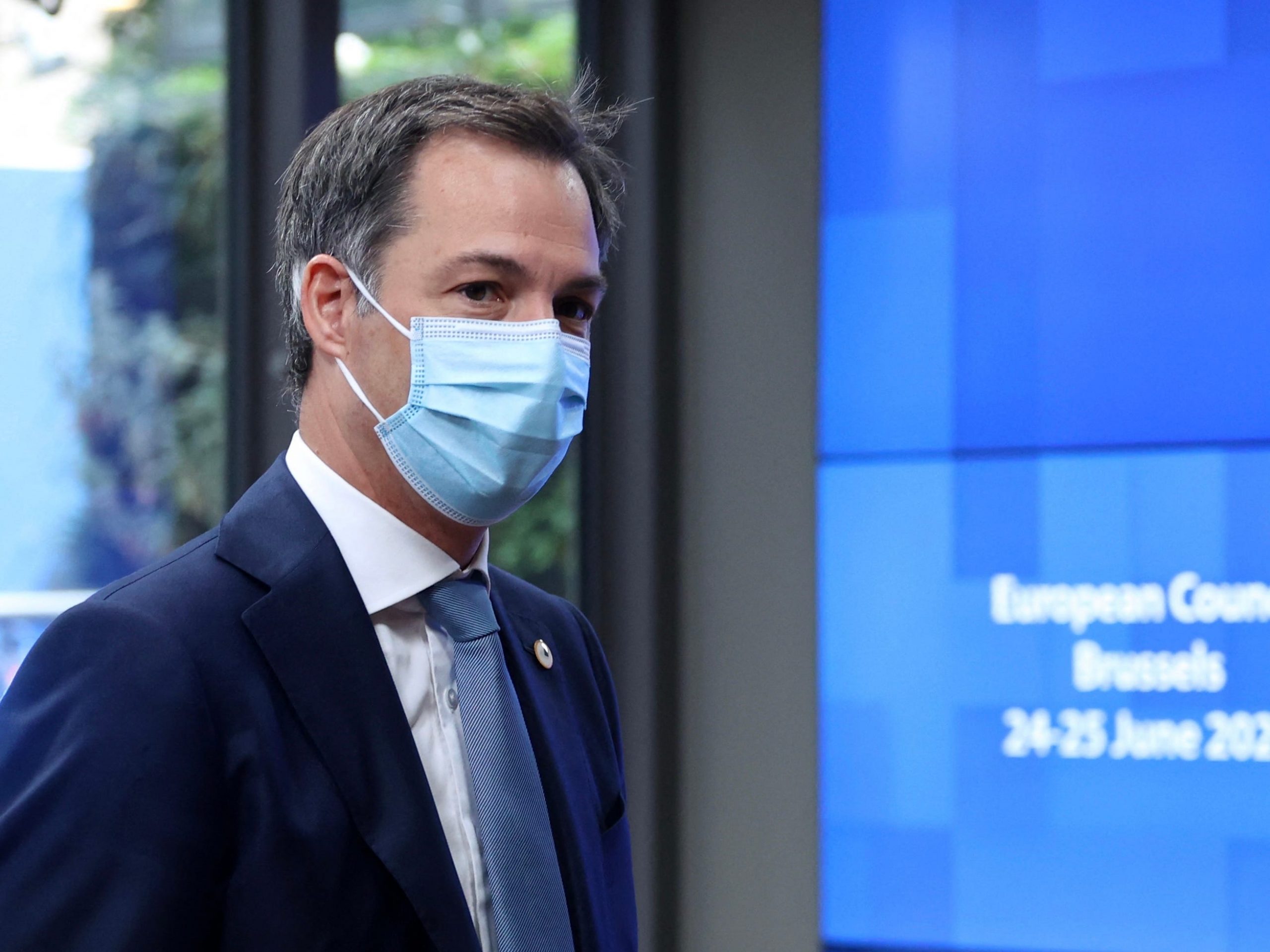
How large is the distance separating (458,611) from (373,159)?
0.50m

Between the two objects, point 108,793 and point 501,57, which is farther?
point 501,57

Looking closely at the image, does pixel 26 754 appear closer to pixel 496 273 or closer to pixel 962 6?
pixel 496 273

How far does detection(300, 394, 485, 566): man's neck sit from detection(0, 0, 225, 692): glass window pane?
1.33 metres

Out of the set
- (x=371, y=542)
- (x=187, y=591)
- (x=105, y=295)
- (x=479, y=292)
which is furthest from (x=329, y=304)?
(x=105, y=295)

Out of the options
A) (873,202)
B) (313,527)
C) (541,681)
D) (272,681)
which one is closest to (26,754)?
(272,681)

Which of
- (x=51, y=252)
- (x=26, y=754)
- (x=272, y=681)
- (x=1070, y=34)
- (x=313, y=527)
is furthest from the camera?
(x=1070, y=34)

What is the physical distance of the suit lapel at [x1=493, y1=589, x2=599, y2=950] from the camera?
141 centimetres

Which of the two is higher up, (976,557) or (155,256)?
(155,256)

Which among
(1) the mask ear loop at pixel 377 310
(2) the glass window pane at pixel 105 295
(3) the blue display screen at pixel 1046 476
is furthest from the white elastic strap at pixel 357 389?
(3) the blue display screen at pixel 1046 476

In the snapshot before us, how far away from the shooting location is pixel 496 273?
1413 mm

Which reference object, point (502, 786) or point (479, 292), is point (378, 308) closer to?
point (479, 292)

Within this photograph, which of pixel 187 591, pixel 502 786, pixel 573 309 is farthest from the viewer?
pixel 573 309

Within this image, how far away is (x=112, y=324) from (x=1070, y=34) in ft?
7.53

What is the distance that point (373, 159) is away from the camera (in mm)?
1431
